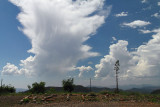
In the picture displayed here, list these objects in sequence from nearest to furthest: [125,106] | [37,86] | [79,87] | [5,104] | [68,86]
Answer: [125,106]
[5,104]
[37,86]
[68,86]
[79,87]

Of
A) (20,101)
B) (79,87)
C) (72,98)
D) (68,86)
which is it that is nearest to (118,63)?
(68,86)

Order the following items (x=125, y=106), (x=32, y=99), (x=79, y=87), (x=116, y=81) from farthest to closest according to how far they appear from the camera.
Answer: (x=79, y=87) → (x=116, y=81) → (x=32, y=99) → (x=125, y=106)

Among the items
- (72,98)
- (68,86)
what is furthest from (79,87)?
(72,98)

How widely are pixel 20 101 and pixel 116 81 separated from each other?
34.8 m

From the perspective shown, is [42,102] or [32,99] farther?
[32,99]

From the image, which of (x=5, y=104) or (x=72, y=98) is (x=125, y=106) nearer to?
(x=72, y=98)

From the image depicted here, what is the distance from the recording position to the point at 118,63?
46969 millimetres

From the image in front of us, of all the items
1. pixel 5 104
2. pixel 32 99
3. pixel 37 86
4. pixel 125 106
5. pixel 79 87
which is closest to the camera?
pixel 125 106

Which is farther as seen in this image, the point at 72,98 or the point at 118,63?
the point at 118,63

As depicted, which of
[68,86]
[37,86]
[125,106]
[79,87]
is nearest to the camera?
[125,106]

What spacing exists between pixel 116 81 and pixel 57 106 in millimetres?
35321

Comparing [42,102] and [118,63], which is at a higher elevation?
[118,63]

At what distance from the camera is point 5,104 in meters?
15.4

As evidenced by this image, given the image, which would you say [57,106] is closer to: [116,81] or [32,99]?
[32,99]
